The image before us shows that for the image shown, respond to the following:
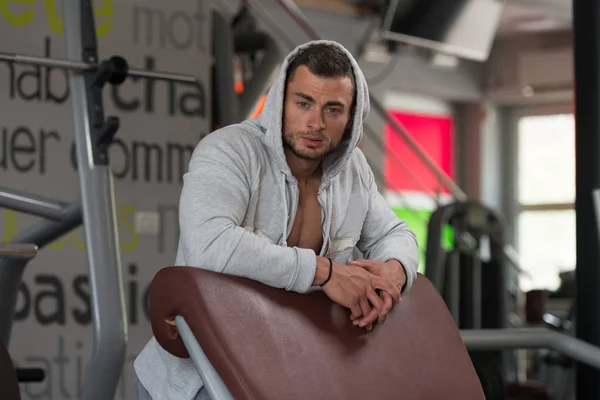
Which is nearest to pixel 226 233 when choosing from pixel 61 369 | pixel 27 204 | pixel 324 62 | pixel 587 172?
pixel 324 62

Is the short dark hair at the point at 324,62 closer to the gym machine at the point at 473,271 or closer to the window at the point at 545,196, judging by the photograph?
the gym machine at the point at 473,271

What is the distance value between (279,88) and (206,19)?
2941 millimetres

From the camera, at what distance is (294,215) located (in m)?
1.81

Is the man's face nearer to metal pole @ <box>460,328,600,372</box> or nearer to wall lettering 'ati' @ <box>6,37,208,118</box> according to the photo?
metal pole @ <box>460,328,600,372</box>

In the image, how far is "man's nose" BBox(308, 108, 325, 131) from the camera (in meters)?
1.75

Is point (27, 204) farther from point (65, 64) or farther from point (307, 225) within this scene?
point (307, 225)

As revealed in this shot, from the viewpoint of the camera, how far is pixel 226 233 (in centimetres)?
159

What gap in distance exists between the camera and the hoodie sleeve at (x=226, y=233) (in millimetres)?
1585

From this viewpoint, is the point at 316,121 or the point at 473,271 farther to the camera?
the point at 473,271

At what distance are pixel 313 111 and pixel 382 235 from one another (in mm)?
340

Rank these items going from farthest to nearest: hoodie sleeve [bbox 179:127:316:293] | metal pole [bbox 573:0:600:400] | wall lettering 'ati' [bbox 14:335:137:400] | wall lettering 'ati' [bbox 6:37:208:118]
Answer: wall lettering 'ati' [bbox 6:37:208:118] < wall lettering 'ati' [bbox 14:335:137:400] < metal pole [bbox 573:0:600:400] < hoodie sleeve [bbox 179:127:316:293]

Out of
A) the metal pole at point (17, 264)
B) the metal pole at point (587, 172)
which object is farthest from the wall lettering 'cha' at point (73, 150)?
the metal pole at point (587, 172)

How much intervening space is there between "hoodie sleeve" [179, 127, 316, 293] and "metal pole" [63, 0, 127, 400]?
0.58m

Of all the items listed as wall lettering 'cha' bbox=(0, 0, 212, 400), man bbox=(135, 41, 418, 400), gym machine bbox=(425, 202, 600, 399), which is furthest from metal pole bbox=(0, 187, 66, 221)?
gym machine bbox=(425, 202, 600, 399)
